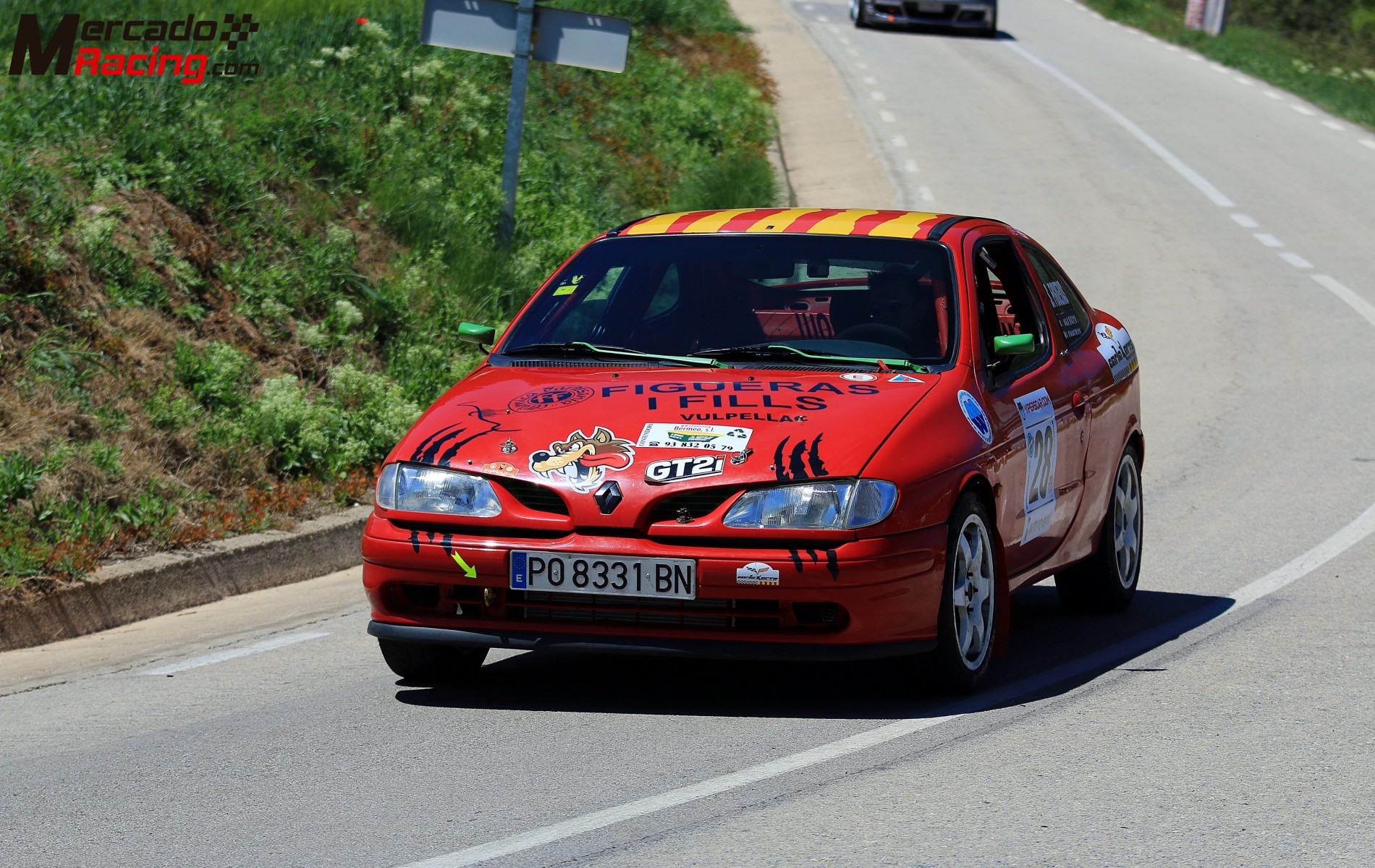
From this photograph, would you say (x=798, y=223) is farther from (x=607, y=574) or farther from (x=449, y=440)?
Result: (x=607, y=574)

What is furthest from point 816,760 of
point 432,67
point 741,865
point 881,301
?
point 432,67

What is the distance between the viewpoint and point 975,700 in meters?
6.29

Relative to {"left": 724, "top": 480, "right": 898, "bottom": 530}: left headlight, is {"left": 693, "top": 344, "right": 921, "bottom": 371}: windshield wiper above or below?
above

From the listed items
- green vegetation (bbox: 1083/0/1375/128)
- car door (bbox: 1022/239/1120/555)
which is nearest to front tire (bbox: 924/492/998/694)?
car door (bbox: 1022/239/1120/555)

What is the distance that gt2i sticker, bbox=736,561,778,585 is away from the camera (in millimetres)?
5727

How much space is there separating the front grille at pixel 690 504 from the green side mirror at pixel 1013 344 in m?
1.46

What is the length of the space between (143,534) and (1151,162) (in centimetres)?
2114

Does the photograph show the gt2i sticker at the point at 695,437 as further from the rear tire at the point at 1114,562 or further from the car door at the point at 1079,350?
the rear tire at the point at 1114,562

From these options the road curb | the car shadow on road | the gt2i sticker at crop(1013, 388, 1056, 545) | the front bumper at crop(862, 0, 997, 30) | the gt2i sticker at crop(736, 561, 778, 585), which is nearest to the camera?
the gt2i sticker at crop(736, 561, 778, 585)

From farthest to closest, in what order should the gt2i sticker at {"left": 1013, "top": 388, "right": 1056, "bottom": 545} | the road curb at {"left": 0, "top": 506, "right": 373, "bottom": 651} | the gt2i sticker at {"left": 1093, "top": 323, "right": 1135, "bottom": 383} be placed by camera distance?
1. the gt2i sticker at {"left": 1093, "top": 323, "right": 1135, "bottom": 383}
2. the road curb at {"left": 0, "top": 506, "right": 373, "bottom": 651}
3. the gt2i sticker at {"left": 1013, "top": 388, "right": 1056, "bottom": 545}

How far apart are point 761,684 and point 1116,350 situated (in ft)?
9.36

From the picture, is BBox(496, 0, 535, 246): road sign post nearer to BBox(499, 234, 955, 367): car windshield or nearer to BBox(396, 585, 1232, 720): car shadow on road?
BBox(499, 234, 955, 367): car windshield

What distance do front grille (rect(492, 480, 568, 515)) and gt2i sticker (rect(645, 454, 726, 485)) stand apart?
30 centimetres

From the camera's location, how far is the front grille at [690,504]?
578cm
